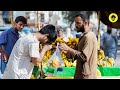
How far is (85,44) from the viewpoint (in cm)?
364

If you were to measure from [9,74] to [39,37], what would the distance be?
1.68ft

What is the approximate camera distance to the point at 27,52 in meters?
3.55

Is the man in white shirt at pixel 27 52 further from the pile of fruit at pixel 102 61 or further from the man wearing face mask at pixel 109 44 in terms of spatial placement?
the man wearing face mask at pixel 109 44

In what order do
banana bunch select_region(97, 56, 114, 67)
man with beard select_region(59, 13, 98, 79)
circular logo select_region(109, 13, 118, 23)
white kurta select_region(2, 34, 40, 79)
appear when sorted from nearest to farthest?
1. white kurta select_region(2, 34, 40, 79)
2. man with beard select_region(59, 13, 98, 79)
3. banana bunch select_region(97, 56, 114, 67)
4. circular logo select_region(109, 13, 118, 23)

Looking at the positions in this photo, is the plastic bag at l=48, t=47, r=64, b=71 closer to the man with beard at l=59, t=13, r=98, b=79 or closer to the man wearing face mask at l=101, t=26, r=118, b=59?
the man with beard at l=59, t=13, r=98, b=79

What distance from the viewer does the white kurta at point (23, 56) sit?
3.51 metres

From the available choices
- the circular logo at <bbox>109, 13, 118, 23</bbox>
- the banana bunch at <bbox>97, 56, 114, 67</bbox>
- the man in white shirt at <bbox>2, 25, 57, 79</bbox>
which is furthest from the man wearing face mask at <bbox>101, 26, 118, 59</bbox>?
the man in white shirt at <bbox>2, 25, 57, 79</bbox>

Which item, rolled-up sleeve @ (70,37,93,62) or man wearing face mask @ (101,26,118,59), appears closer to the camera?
rolled-up sleeve @ (70,37,93,62)

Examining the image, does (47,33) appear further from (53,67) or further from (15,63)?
(53,67)

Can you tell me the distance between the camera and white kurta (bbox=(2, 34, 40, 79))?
3.51 meters

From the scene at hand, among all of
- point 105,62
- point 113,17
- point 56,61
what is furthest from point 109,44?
point 56,61

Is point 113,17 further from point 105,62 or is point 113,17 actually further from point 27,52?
point 27,52
